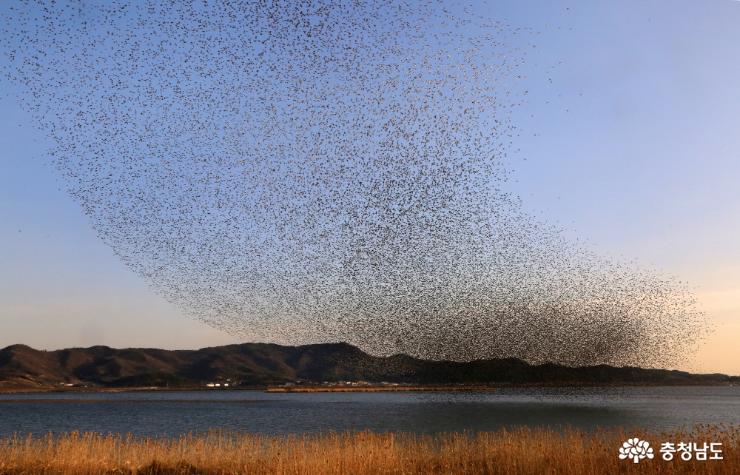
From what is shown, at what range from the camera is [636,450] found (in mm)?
21594

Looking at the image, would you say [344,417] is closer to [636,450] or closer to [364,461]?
[364,461]

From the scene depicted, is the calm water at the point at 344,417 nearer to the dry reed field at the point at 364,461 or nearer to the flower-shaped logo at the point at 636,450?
the dry reed field at the point at 364,461

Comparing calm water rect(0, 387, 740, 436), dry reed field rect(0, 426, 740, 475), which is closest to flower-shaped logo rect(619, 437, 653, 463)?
dry reed field rect(0, 426, 740, 475)

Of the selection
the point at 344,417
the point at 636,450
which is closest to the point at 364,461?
the point at 636,450

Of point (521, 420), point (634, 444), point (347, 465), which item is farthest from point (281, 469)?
point (521, 420)

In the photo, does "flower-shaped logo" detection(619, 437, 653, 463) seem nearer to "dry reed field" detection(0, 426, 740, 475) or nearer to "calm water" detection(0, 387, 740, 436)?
"dry reed field" detection(0, 426, 740, 475)

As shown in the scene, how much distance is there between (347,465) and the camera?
21.1 meters

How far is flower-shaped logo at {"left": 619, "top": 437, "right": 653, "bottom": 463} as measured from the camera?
21.1 meters

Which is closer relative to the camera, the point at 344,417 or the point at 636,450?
the point at 636,450

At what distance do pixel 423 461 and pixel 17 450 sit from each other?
14760 mm

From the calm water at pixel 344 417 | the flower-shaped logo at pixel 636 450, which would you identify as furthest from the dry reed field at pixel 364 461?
the calm water at pixel 344 417

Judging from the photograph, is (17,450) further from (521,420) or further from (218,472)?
(521,420)

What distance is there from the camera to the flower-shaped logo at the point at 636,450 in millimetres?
21062

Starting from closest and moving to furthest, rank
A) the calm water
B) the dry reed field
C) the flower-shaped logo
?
the dry reed field, the flower-shaped logo, the calm water
